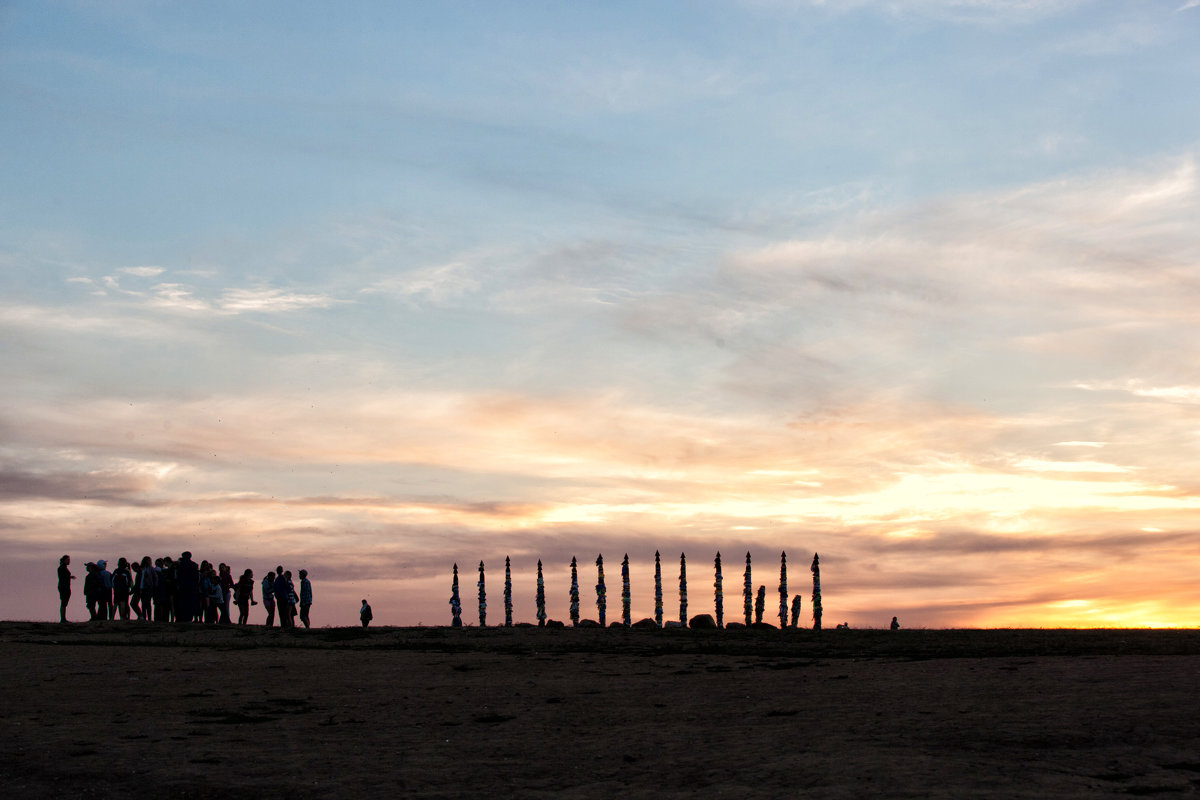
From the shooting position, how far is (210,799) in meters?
14.9

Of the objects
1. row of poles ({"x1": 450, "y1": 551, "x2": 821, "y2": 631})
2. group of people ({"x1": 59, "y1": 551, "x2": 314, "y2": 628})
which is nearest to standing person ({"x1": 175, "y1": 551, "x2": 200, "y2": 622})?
group of people ({"x1": 59, "y1": 551, "x2": 314, "y2": 628})

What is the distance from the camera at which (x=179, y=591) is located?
37.4 metres

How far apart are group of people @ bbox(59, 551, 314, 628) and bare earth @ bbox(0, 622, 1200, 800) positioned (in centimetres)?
697

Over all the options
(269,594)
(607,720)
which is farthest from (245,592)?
(607,720)

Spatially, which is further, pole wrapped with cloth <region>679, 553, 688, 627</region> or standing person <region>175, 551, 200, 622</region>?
pole wrapped with cloth <region>679, 553, 688, 627</region>

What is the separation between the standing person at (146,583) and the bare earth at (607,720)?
7.34 m

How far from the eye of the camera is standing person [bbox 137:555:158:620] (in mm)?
37656

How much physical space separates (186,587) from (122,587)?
7.29 ft

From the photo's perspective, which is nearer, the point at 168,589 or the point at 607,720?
the point at 607,720

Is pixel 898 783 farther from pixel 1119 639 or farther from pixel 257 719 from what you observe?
pixel 1119 639

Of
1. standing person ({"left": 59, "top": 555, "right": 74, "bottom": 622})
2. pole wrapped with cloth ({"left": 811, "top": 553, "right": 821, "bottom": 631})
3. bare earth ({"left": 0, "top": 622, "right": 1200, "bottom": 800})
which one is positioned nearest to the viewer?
bare earth ({"left": 0, "top": 622, "right": 1200, "bottom": 800})

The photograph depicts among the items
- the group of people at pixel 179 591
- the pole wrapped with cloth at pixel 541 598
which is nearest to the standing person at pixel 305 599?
the group of people at pixel 179 591

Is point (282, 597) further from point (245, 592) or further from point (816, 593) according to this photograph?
point (816, 593)

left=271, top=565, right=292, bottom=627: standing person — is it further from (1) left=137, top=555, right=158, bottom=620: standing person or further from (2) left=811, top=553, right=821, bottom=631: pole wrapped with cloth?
(2) left=811, top=553, right=821, bottom=631: pole wrapped with cloth
